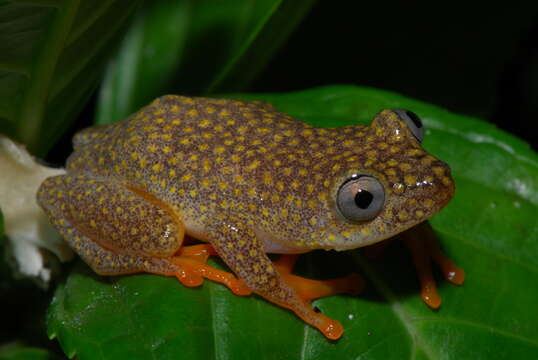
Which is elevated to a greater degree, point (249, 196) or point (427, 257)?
point (249, 196)

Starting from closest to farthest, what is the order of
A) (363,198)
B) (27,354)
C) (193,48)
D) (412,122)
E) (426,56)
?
1. (363,198)
2. (412,122)
3. (27,354)
4. (193,48)
5. (426,56)

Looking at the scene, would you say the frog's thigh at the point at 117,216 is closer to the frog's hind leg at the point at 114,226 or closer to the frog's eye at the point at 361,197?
the frog's hind leg at the point at 114,226

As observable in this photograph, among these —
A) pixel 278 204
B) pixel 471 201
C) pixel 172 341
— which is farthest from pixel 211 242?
pixel 471 201

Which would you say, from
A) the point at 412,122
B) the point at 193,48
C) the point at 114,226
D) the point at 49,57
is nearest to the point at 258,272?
the point at 114,226

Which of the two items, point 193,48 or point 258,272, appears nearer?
point 258,272

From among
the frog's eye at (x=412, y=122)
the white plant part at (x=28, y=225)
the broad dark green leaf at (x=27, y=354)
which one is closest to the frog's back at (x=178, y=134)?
the white plant part at (x=28, y=225)

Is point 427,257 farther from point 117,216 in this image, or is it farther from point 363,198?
point 117,216
